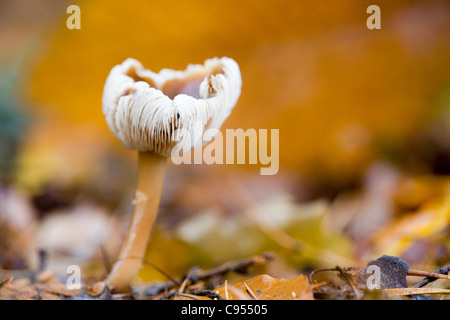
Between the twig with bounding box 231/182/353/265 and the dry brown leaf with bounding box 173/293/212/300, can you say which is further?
the twig with bounding box 231/182/353/265

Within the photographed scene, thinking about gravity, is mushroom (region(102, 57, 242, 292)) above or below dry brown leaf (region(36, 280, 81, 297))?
above

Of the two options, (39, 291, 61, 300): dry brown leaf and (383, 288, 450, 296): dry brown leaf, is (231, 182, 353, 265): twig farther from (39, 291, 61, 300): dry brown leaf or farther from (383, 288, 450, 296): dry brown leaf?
(39, 291, 61, 300): dry brown leaf

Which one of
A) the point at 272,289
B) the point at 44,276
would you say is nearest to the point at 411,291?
the point at 272,289

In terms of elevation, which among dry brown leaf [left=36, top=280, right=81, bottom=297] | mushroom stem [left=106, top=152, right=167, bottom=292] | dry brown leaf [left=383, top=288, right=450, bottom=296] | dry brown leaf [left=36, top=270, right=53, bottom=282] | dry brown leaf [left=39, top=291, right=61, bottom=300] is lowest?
dry brown leaf [left=39, top=291, right=61, bottom=300]

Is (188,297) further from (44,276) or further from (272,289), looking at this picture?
(44,276)

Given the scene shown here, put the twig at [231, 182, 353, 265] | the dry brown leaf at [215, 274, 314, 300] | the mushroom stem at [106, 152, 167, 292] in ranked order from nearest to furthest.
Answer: the dry brown leaf at [215, 274, 314, 300] < the mushroom stem at [106, 152, 167, 292] < the twig at [231, 182, 353, 265]

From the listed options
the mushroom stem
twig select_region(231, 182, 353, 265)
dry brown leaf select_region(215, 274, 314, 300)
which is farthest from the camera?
twig select_region(231, 182, 353, 265)

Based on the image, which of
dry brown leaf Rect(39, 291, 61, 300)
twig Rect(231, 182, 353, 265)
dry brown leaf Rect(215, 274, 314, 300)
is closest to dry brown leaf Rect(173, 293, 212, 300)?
dry brown leaf Rect(215, 274, 314, 300)
